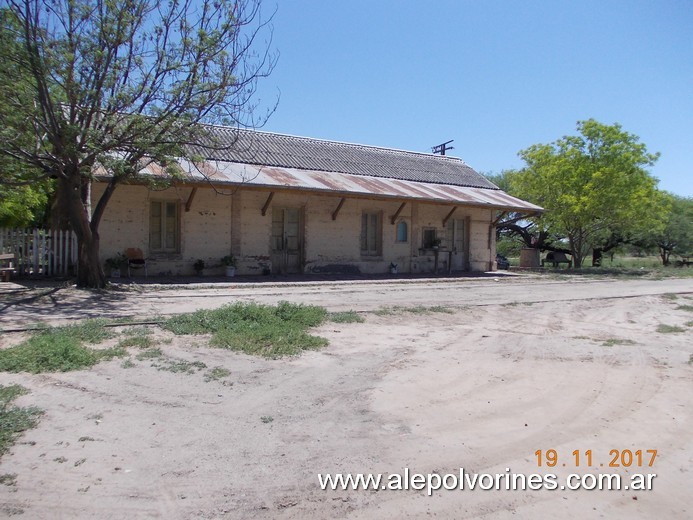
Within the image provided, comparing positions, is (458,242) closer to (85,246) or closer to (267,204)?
(267,204)

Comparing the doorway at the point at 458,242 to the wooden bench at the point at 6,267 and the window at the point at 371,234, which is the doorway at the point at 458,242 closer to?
the window at the point at 371,234

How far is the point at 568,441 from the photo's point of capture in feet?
13.7

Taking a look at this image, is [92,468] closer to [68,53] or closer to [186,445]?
[186,445]

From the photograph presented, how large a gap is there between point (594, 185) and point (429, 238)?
9.42 m

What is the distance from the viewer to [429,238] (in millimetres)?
22062

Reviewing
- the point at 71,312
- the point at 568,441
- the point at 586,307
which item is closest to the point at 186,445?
the point at 568,441

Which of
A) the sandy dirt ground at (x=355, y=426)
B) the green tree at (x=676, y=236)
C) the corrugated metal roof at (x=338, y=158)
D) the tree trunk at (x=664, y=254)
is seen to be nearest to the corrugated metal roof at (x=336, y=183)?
the corrugated metal roof at (x=338, y=158)

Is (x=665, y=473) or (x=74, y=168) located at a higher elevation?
(x=74, y=168)

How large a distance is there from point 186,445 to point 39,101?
947 cm

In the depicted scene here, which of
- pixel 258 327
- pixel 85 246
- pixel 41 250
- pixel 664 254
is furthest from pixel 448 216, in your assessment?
pixel 664 254

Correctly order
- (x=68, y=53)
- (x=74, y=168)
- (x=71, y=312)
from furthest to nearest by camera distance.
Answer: (x=74, y=168) < (x=68, y=53) < (x=71, y=312)

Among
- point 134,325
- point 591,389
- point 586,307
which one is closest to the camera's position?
point 591,389

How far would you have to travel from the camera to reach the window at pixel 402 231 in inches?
829

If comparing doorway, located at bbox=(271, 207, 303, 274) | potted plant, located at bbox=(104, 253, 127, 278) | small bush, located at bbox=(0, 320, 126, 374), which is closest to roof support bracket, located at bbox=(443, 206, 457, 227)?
doorway, located at bbox=(271, 207, 303, 274)
